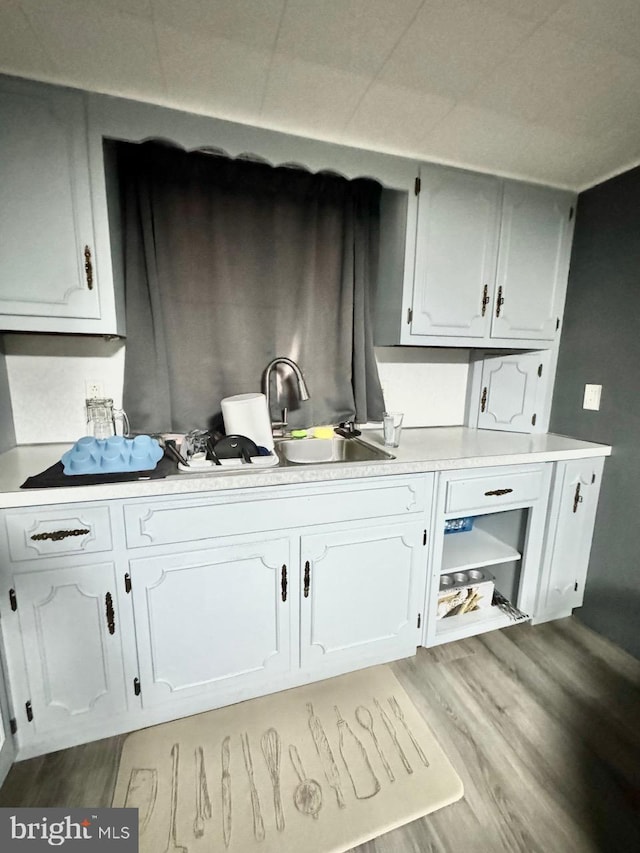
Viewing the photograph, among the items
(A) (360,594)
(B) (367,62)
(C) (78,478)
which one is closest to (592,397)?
(A) (360,594)

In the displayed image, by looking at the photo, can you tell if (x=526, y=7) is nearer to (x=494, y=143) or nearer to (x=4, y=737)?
(x=494, y=143)

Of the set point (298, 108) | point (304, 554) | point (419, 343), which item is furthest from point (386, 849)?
point (298, 108)

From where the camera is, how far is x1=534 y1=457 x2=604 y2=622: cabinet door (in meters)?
1.71

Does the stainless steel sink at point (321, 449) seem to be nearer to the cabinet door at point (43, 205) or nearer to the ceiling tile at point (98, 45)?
the cabinet door at point (43, 205)

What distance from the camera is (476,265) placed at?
165 cm

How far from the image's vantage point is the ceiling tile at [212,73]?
1.01 metres

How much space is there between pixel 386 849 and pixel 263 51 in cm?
219

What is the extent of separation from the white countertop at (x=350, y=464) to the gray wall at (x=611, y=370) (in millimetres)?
127

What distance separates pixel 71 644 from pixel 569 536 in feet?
6.70

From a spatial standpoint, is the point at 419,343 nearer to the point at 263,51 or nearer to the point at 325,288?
the point at 325,288

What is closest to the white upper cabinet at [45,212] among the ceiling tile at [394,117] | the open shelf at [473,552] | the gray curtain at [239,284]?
the gray curtain at [239,284]

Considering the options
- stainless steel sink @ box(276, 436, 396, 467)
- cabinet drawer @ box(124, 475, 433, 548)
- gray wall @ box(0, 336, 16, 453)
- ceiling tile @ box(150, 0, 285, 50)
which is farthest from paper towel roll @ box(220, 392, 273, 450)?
ceiling tile @ box(150, 0, 285, 50)

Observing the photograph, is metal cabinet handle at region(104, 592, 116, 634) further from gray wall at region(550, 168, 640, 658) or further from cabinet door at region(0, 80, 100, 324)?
gray wall at region(550, 168, 640, 658)

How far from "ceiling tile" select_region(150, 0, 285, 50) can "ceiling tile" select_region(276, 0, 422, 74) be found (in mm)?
38
